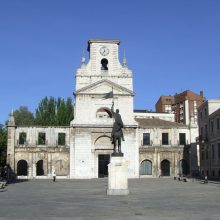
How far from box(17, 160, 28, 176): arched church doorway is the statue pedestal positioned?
4144cm

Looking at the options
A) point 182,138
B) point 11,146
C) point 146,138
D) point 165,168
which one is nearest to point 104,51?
point 146,138

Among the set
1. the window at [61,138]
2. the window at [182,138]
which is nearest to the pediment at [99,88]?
the window at [61,138]

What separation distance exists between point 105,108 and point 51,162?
1133 cm

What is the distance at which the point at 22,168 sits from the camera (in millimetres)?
64062

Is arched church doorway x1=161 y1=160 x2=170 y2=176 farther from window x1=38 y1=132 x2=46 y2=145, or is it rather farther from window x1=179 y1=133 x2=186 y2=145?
window x1=38 y1=132 x2=46 y2=145

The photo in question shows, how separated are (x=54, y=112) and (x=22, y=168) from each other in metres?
18.6

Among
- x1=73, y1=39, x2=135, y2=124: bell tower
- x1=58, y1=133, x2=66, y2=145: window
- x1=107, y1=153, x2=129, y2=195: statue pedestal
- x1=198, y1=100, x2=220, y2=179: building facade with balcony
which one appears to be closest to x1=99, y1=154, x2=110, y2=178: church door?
x1=73, y1=39, x2=135, y2=124: bell tower

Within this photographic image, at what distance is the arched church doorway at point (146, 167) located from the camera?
65.9 m

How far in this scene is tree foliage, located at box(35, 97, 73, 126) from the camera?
78.2 meters

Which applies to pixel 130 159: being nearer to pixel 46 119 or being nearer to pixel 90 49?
pixel 90 49

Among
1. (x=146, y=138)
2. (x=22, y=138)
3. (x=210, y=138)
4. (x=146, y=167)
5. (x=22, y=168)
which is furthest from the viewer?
(x=22, y=138)

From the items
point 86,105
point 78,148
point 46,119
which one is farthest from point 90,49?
point 46,119

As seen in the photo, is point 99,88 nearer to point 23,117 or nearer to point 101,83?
point 101,83

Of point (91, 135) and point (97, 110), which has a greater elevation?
point (97, 110)
